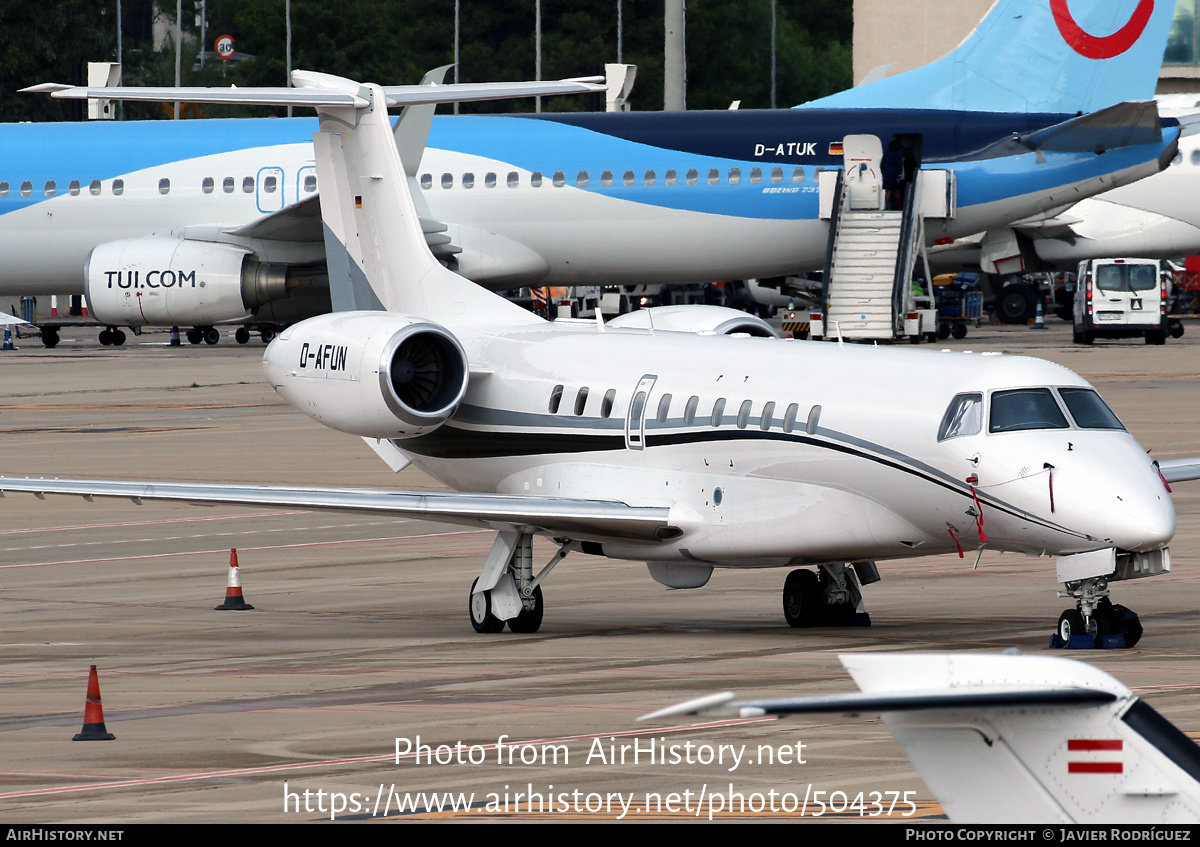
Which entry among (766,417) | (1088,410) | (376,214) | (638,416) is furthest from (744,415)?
(376,214)

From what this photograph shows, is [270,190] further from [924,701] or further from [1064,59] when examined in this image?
[924,701]

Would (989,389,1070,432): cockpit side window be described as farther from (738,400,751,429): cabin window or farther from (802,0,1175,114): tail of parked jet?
(802,0,1175,114): tail of parked jet

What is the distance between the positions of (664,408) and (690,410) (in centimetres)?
35

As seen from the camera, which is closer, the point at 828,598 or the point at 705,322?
the point at 828,598

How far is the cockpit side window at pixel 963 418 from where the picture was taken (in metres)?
15.6

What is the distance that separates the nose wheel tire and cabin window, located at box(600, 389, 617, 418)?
1.73m

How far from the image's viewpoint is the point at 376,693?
47.7 feet

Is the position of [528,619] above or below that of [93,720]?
below

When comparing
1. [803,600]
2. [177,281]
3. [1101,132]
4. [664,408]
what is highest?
[1101,132]

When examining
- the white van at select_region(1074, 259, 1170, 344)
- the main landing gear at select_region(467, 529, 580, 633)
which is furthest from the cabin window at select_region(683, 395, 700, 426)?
the white van at select_region(1074, 259, 1170, 344)

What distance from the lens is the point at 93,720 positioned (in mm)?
12680

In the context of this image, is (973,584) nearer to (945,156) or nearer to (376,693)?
(376,693)

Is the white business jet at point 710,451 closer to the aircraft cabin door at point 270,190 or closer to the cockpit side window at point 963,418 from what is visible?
the cockpit side window at point 963,418
